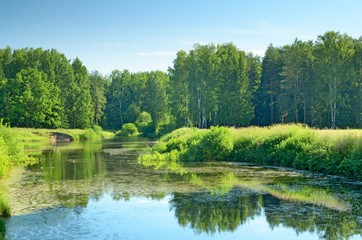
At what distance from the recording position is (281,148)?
2147 cm

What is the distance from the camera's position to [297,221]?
9773 millimetres

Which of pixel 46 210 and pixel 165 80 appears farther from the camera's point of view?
pixel 165 80

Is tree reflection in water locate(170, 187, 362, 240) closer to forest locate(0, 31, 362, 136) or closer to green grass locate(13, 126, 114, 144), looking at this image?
green grass locate(13, 126, 114, 144)

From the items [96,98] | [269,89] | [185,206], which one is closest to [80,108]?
[96,98]

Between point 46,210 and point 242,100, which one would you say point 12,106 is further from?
point 46,210

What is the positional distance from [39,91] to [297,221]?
70.6 metres

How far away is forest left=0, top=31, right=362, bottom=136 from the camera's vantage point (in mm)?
53531

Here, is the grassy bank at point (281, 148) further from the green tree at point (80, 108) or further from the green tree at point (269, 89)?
the green tree at point (80, 108)

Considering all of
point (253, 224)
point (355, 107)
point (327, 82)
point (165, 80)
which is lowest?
point (253, 224)

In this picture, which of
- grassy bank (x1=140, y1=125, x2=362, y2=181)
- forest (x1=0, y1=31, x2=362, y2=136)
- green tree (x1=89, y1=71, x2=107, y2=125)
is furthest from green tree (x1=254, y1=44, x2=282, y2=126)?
green tree (x1=89, y1=71, x2=107, y2=125)

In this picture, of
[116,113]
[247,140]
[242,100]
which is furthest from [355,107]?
[116,113]

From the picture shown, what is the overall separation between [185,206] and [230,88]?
180ft

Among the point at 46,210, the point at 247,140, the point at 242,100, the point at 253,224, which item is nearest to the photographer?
the point at 253,224

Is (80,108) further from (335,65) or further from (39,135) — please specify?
(335,65)
